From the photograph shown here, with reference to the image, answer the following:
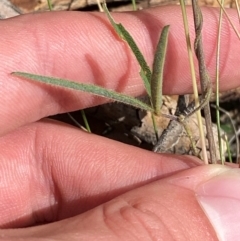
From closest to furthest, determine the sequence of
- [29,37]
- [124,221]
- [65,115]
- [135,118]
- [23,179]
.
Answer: [124,221], [29,37], [23,179], [135,118], [65,115]

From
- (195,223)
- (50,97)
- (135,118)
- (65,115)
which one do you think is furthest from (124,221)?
(65,115)

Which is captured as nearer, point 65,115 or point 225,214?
point 225,214

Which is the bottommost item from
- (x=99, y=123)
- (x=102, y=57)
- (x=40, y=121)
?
(x=99, y=123)

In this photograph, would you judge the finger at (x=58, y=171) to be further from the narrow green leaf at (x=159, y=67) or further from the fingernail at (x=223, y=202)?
the narrow green leaf at (x=159, y=67)

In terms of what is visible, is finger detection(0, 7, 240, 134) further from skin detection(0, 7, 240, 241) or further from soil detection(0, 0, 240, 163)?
soil detection(0, 0, 240, 163)

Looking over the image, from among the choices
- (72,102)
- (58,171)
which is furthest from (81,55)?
(58,171)

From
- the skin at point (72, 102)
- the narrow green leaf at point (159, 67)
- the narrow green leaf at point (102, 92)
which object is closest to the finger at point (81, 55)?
the skin at point (72, 102)

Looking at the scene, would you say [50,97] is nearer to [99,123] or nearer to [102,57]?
[102,57]
